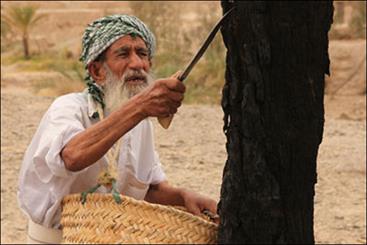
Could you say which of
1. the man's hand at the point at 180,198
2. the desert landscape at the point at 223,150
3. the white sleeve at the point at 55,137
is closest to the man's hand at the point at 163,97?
the white sleeve at the point at 55,137

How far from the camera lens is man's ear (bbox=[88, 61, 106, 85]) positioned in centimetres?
306

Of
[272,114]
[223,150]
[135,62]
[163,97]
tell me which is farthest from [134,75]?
[223,150]

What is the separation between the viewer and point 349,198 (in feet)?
28.1

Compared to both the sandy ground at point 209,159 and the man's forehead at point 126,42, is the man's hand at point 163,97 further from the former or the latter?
the sandy ground at point 209,159

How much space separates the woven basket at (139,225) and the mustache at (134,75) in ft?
1.90

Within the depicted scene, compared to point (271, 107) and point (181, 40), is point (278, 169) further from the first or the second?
point (181, 40)

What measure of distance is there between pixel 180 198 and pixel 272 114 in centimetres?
109

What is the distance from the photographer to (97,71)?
3.09 m

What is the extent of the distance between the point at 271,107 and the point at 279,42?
15cm

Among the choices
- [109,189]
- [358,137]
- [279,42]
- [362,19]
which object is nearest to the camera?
[279,42]

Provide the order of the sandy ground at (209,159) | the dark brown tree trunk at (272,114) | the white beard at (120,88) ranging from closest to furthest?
the dark brown tree trunk at (272,114), the white beard at (120,88), the sandy ground at (209,159)

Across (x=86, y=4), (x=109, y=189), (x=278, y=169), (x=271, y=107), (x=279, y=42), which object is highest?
(x=279, y=42)

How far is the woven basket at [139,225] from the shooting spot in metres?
2.28

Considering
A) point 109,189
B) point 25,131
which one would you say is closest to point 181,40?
point 25,131
